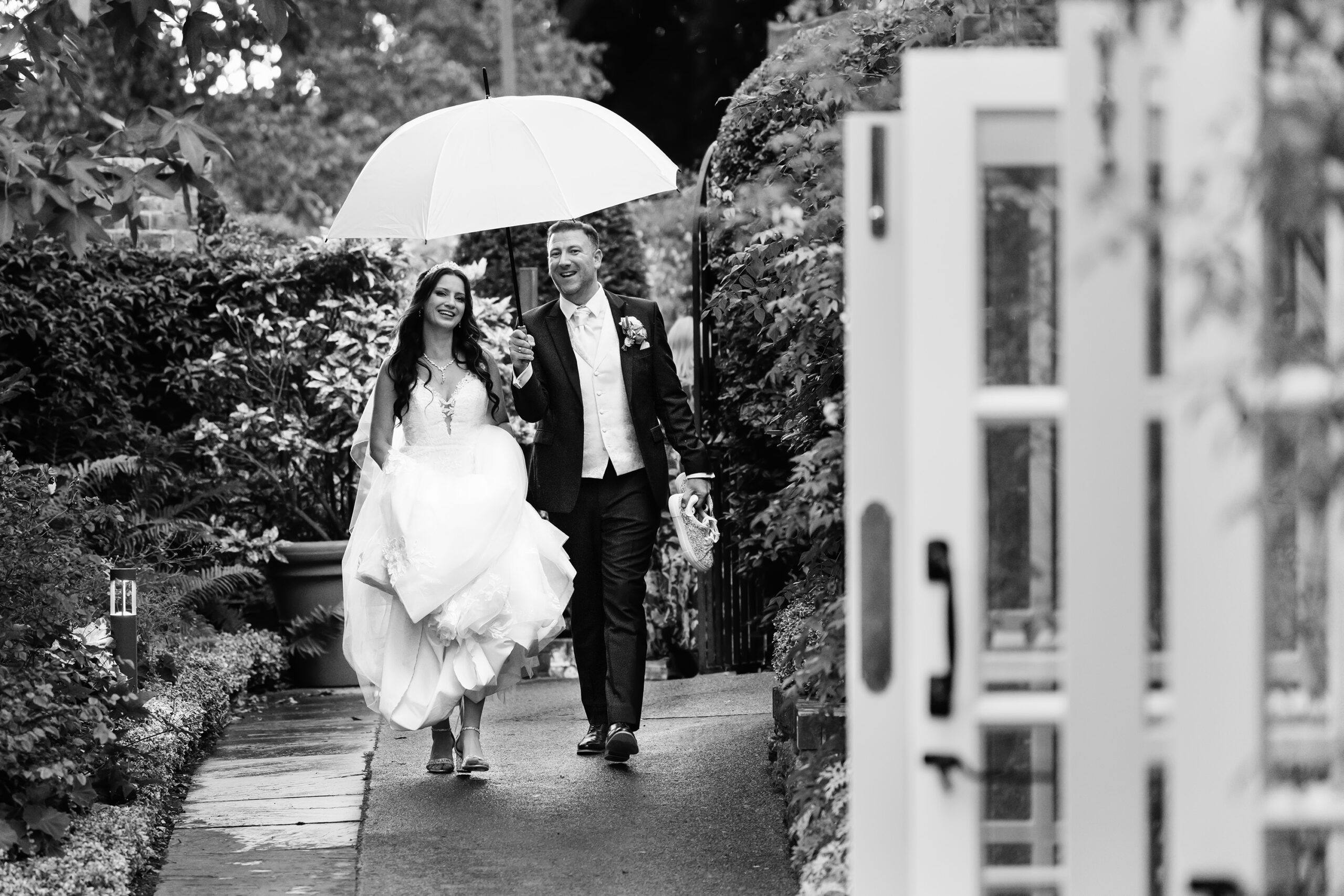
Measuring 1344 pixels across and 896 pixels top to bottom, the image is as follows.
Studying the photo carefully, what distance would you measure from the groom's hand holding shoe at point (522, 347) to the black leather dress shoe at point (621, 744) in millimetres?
1426

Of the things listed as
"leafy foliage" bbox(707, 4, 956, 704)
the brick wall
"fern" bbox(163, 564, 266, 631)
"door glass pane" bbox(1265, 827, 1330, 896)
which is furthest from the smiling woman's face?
"door glass pane" bbox(1265, 827, 1330, 896)

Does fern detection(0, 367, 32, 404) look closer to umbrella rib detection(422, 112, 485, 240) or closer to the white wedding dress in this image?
the white wedding dress

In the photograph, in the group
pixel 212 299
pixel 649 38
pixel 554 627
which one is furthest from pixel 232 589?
pixel 649 38

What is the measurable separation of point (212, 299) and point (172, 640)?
273cm

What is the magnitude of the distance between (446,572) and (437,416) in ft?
2.26

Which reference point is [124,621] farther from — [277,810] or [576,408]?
[576,408]

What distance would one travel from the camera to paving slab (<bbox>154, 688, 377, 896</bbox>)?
15.9ft

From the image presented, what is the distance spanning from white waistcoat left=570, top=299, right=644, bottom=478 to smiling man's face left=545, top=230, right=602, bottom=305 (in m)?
0.21

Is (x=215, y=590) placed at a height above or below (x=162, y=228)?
below

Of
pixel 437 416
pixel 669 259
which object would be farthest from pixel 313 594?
pixel 669 259

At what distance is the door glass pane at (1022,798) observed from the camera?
2641mm

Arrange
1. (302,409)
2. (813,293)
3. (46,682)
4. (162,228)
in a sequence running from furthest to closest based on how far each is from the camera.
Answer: (162,228), (302,409), (46,682), (813,293)

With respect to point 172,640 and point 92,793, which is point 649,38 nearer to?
point 172,640

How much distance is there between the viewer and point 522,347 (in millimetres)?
6414
